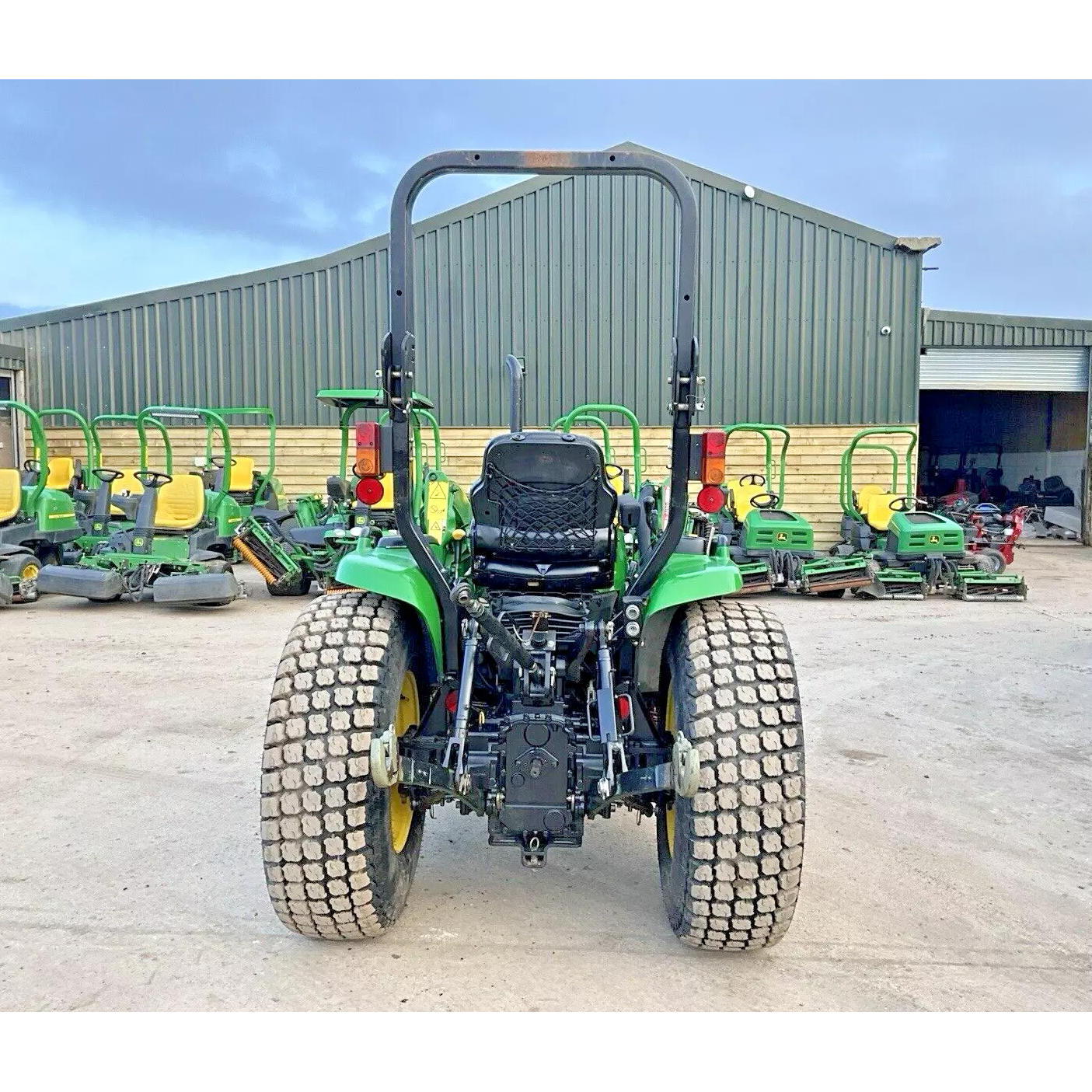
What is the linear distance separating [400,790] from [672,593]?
105 cm

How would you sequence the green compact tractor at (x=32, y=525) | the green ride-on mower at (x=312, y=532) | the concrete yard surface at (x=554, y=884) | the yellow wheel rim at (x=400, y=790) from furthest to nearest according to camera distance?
the green compact tractor at (x=32, y=525) → the green ride-on mower at (x=312, y=532) → the yellow wheel rim at (x=400, y=790) → the concrete yard surface at (x=554, y=884)

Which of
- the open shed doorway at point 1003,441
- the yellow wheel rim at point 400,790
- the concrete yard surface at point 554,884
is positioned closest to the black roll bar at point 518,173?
the yellow wheel rim at point 400,790

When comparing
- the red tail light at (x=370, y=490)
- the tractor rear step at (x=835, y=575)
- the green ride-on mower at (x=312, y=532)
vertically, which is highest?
the red tail light at (x=370, y=490)

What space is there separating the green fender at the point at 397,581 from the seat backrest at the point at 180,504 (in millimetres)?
7516

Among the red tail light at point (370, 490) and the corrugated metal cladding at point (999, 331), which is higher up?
the corrugated metal cladding at point (999, 331)

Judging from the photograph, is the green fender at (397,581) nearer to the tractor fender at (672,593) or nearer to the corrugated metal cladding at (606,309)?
the tractor fender at (672,593)

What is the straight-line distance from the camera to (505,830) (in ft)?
8.84

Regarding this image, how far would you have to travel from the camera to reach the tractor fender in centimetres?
282

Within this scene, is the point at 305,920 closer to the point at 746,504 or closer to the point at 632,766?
the point at 632,766

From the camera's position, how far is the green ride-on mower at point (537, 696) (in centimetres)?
256

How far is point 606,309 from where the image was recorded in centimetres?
1432

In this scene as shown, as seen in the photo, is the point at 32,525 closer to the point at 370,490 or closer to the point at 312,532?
the point at 312,532

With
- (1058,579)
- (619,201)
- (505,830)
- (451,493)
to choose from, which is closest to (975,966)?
(505,830)

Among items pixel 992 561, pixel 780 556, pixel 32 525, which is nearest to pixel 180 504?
pixel 32 525
